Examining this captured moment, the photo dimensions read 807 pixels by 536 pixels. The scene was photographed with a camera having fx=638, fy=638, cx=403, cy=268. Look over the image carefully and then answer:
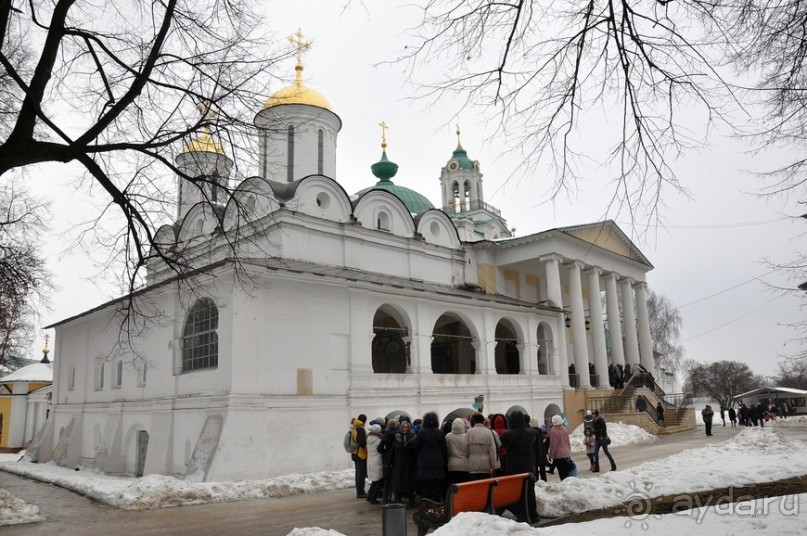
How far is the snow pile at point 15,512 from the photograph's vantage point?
36.9 feet

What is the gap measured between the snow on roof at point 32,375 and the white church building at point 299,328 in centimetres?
1272

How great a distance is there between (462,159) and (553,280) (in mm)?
22946

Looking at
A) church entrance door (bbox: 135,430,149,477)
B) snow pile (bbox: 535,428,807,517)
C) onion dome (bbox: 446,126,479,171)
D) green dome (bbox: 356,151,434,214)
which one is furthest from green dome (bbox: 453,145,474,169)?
snow pile (bbox: 535,428,807,517)

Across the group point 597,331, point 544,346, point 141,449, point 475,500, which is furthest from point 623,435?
point 475,500

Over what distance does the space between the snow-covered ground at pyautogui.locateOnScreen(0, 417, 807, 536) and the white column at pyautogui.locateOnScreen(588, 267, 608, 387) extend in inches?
427

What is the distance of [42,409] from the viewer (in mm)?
36156

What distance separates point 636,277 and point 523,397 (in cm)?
1476

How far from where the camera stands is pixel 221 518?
435 inches

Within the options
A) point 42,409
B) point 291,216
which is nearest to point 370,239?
point 291,216

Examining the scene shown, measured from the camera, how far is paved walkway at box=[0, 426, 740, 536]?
9.98 metres

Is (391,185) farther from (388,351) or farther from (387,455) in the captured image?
(387,455)

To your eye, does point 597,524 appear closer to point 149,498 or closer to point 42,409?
point 149,498

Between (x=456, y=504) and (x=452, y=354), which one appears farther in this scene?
(x=452, y=354)

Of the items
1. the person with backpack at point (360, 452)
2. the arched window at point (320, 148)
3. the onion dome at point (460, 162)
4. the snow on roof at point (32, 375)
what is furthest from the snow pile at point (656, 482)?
the onion dome at point (460, 162)
